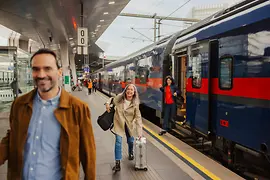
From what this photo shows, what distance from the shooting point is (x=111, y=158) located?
21.2 feet

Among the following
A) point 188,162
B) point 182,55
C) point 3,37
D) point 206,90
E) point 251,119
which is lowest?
point 188,162

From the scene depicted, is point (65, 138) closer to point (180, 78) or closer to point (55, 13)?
point (180, 78)

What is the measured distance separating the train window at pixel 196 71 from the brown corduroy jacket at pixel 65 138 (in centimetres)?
516

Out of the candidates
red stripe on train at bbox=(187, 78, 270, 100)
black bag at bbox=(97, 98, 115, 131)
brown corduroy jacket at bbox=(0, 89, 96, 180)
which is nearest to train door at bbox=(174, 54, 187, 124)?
red stripe on train at bbox=(187, 78, 270, 100)

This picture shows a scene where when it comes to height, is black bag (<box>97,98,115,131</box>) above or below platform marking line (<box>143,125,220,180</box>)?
above

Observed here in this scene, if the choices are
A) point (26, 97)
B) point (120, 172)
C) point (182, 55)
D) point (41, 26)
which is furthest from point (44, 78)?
point (41, 26)

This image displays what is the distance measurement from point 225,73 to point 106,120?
243cm

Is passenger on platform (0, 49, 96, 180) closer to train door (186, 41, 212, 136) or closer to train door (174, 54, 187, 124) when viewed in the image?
train door (186, 41, 212, 136)

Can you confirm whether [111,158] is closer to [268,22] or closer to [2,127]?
[268,22]

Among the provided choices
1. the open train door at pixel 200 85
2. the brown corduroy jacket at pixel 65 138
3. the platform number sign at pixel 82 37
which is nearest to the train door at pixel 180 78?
the open train door at pixel 200 85

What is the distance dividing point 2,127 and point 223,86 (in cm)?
726

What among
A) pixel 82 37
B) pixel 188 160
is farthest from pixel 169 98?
pixel 82 37

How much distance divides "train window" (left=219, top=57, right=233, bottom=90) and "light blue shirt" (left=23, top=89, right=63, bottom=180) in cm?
426

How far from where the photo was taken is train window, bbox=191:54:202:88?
7.15 metres
